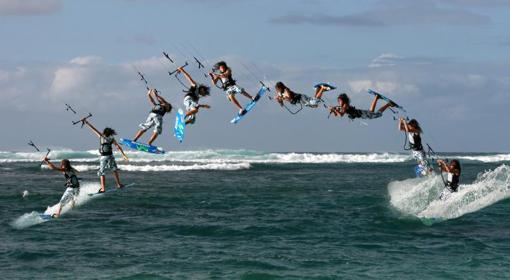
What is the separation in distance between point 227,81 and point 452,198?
69.2 ft

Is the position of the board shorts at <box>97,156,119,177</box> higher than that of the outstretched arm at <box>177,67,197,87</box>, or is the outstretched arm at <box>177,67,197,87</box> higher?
the outstretched arm at <box>177,67,197,87</box>

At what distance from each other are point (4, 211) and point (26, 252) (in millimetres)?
14653

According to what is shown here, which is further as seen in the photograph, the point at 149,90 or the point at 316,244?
the point at 316,244

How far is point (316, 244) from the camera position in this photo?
3123 cm

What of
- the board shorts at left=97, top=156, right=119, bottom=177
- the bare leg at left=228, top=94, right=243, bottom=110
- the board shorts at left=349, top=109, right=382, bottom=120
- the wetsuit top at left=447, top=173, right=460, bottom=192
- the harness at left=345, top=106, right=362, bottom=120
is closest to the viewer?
the bare leg at left=228, top=94, right=243, bottom=110

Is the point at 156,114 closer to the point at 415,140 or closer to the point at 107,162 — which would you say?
the point at 107,162

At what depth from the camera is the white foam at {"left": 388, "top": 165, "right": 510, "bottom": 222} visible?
38.2 m

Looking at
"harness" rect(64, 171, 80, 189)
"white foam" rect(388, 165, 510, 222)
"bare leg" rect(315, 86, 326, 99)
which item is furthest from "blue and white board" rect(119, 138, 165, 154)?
"white foam" rect(388, 165, 510, 222)

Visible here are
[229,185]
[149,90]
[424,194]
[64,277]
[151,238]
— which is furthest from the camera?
[229,185]

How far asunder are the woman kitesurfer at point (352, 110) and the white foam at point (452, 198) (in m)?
15.8

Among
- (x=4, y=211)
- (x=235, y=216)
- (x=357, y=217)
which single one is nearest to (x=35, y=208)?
(x=4, y=211)

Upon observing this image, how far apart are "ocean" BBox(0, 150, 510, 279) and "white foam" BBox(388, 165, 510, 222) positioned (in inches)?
3.0

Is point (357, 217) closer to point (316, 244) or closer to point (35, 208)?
point (316, 244)

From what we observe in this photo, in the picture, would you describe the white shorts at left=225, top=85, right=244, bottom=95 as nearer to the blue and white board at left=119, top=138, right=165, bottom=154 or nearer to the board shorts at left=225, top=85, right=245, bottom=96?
the board shorts at left=225, top=85, right=245, bottom=96
